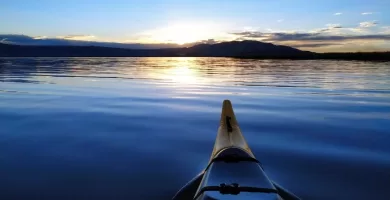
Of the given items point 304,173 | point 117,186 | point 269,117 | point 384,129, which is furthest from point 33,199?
point 384,129

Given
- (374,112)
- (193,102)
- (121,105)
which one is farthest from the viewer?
(193,102)

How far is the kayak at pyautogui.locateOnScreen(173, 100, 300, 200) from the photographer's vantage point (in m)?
4.08

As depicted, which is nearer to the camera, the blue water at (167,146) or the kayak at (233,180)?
the kayak at (233,180)

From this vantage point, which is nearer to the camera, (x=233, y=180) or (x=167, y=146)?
(x=233, y=180)

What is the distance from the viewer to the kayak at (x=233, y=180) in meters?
4.08

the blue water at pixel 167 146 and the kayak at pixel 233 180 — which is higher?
the kayak at pixel 233 180

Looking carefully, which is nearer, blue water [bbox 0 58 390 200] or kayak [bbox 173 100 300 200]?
kayak [bbox 173 100 300 200]

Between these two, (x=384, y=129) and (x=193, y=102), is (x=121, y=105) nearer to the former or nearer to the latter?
(x=193, y=102)

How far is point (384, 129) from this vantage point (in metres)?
10.5

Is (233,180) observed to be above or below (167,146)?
above

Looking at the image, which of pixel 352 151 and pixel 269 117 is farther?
pixel 269 117

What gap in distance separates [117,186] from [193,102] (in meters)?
10.7

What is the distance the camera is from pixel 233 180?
4457 millimetres

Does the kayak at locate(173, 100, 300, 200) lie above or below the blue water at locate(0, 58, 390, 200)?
above
